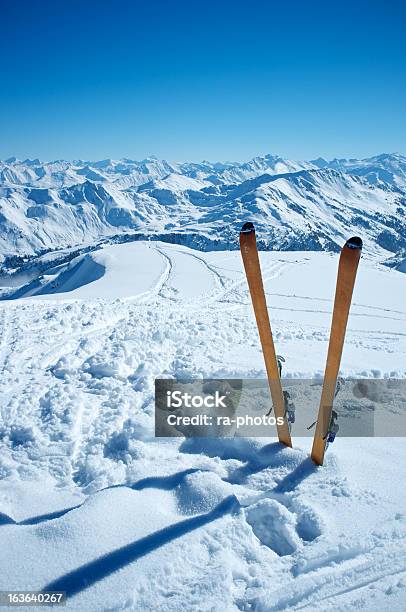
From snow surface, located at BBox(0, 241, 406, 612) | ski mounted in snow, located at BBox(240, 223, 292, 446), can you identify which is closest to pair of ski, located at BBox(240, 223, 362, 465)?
ski mounted in snow, located at BBox(240, 223, 292, 446)

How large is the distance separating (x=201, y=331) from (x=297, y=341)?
3.90 metres

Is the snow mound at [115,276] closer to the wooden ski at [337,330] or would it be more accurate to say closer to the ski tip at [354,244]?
the wooden ski at [337,330]

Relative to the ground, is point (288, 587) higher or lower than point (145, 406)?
lower

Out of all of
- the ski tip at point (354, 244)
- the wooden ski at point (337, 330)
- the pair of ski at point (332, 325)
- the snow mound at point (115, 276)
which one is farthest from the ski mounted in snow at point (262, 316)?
the snow mound at point (115, 276)

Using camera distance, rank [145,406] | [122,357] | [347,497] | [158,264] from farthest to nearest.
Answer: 1. [158,264]
2. [122,357]
3. [145,406]
4. [347,497]

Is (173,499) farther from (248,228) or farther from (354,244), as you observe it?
(354,244)

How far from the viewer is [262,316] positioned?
6.20 m

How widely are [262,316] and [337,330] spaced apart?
4.18 ft

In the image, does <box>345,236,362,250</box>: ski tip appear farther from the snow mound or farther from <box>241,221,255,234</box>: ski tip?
the snow mound

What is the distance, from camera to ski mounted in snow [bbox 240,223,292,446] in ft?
18.8

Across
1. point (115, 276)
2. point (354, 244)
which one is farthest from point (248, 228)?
point (115, 276)

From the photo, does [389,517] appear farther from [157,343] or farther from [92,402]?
[157,343]

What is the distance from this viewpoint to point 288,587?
441cm

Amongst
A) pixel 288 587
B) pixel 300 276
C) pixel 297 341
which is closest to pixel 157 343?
pixel 297 341
